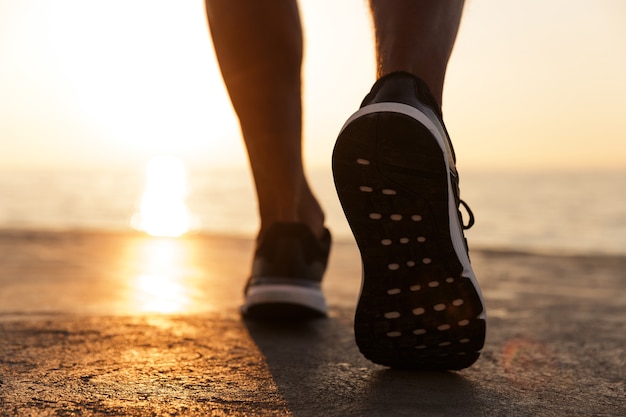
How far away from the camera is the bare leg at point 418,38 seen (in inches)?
38.8

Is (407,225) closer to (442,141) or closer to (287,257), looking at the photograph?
(442,141)

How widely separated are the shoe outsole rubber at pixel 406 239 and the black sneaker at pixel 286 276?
0.43 meters

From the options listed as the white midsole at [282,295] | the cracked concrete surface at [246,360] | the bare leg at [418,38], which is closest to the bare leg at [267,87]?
the white midsole at [282,295]

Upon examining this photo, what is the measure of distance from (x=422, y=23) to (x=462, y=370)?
0.58 metres

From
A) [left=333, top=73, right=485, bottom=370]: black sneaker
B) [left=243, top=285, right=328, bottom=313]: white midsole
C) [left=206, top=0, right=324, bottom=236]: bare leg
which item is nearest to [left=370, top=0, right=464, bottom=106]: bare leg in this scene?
[left=333, top=73, right=485, bottom=370]: black sneaker

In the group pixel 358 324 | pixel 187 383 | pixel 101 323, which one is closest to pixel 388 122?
pixel 358 324

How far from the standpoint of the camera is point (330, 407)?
2.72 ft

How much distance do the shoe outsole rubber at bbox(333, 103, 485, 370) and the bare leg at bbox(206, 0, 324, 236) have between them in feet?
1.61

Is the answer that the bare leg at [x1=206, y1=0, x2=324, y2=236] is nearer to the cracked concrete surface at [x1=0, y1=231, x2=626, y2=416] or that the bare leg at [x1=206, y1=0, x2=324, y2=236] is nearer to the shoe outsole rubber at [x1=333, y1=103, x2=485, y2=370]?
the cracked concrete surface at [x1=0, y1=231, x2=626, y2=416]

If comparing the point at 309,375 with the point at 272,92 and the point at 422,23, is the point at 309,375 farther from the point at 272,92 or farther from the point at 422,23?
the point at 272,92

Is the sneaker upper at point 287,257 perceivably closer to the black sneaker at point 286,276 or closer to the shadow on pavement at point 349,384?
the black sneaker at point 286,276

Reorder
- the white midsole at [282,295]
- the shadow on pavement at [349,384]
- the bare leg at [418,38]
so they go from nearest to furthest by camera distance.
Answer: the shadow on pavement at [349,384], the bare leg at [418,38], the white midsole at [282,295]

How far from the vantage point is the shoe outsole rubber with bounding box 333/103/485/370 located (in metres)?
0.90

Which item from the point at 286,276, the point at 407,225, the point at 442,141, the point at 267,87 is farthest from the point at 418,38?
the point at 286,276
